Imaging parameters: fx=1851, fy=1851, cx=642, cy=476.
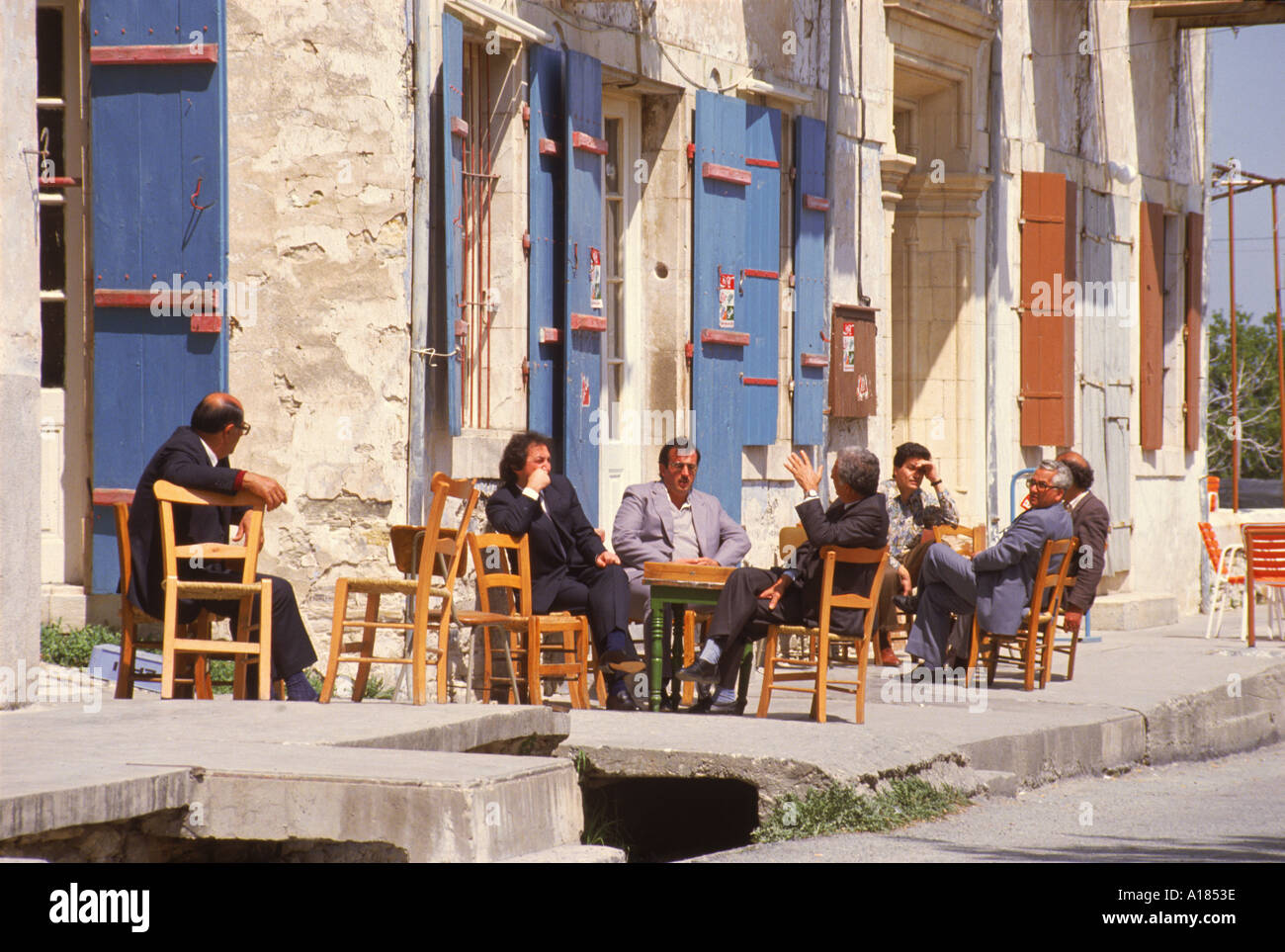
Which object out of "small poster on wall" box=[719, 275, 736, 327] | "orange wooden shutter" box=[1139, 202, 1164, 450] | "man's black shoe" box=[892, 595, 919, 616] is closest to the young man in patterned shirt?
"man's black shoe" box=[892, 595, 919, 616]

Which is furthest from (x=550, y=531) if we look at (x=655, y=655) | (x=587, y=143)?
(x=587, y=143)

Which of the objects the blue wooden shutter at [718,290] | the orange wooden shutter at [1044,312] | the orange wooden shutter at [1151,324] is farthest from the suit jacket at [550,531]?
the orange wooden shutter at [1151,324]

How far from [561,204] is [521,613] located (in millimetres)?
2515

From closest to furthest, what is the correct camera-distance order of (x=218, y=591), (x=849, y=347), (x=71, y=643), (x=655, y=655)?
(x=218, y=591) < (x=71, y=643) < (x=655, y=655) < (x=849, y=347)

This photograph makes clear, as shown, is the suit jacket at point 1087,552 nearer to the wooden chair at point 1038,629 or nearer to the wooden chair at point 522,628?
the wooden chair at point 1038,629

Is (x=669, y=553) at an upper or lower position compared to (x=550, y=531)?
lower

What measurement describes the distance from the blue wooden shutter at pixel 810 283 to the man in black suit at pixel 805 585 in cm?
387

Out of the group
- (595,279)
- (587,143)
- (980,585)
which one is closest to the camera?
(980,585)

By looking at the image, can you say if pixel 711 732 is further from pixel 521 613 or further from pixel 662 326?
pixel 662 326

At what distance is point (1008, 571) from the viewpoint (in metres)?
9.28

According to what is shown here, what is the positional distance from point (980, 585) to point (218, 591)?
4.16m

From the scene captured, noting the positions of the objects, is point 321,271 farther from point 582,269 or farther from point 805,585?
point 805,585

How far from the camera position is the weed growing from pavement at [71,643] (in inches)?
303

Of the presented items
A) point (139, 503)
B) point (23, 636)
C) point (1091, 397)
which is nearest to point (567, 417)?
point (139, 503)
